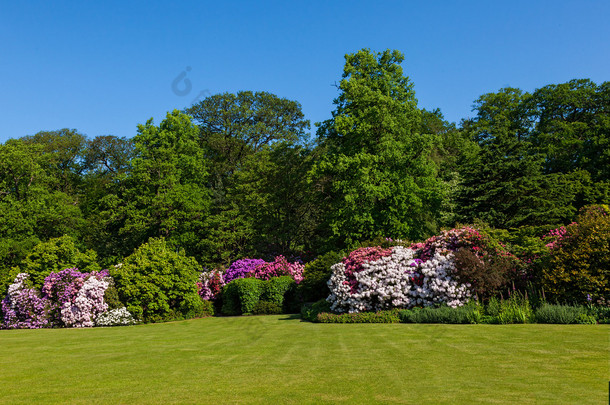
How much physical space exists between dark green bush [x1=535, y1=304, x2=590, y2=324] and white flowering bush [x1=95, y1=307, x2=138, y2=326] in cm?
1716

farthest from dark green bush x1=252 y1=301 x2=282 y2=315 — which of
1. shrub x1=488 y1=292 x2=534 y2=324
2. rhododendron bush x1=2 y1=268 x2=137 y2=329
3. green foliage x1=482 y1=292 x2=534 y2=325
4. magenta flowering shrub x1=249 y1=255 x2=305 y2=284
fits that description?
shrub x1=488 y1=292 x2=534 y2=324

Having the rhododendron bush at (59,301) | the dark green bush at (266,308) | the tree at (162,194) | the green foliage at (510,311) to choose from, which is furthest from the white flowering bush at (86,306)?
the green foliage at (510,311)

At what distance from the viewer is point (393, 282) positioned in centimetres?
1764

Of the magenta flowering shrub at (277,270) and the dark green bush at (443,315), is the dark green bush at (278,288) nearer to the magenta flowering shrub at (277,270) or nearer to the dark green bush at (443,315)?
the magenta flowering shrub at (277,270)

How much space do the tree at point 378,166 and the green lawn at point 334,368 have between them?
534 inches

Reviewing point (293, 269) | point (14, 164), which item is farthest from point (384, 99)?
point (14, 164)

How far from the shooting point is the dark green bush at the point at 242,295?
24797 millimetres

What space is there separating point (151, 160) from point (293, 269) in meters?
15.6

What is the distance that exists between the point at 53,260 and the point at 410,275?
66.4 ft

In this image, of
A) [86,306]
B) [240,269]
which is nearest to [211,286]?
[240,269]

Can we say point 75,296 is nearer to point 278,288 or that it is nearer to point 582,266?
point 278,288

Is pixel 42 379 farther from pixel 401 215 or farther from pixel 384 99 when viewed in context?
pixel 384 99

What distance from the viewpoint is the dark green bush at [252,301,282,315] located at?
24.5 meters

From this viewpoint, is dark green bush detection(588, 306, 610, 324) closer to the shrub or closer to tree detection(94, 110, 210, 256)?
the shrub
